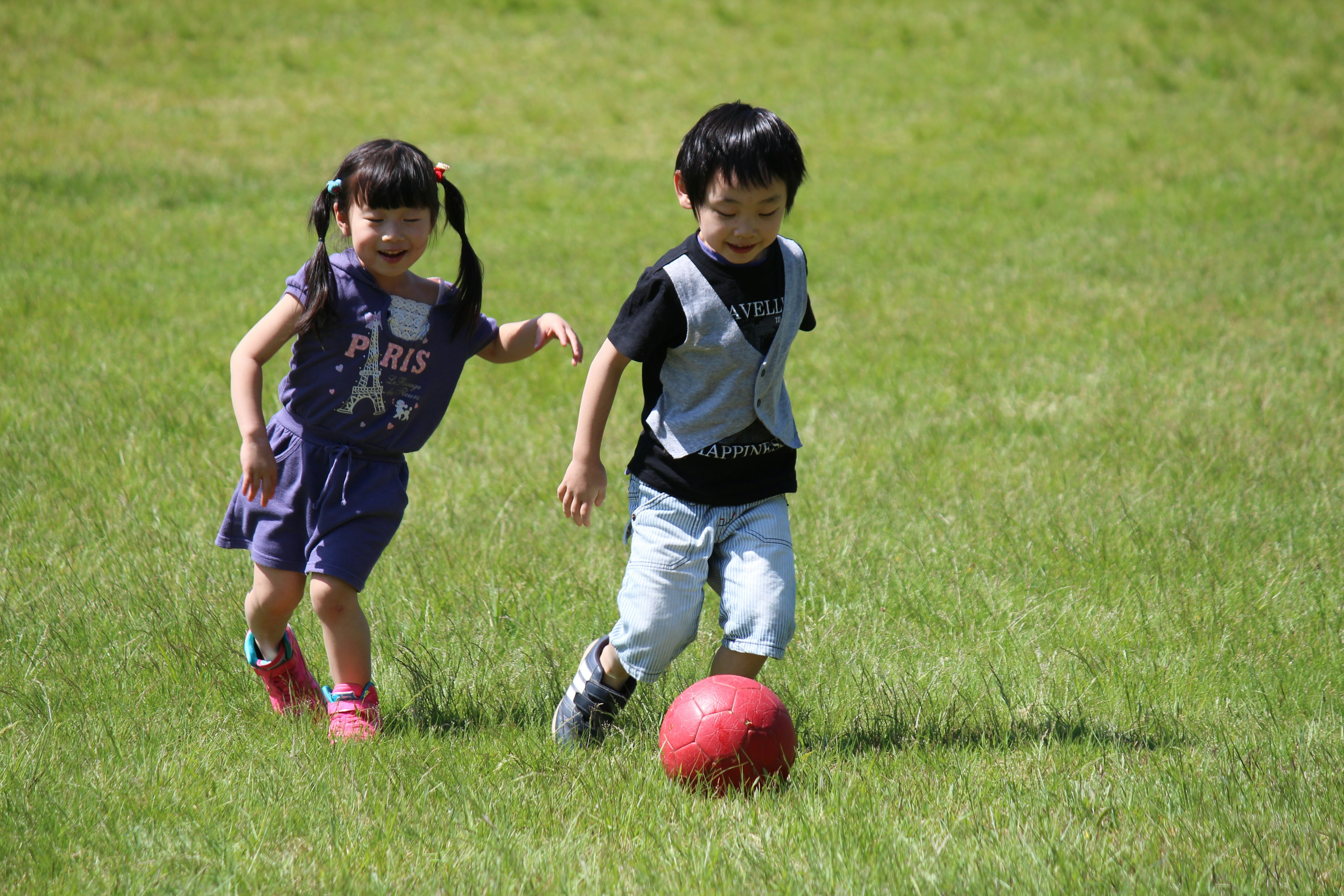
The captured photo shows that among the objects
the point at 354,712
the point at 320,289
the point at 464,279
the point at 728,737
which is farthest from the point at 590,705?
the point at 320,289

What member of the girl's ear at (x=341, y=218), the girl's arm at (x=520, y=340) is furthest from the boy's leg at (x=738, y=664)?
the girl's ear at (x=341, y=218)

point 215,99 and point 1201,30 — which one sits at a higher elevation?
point 1201,30

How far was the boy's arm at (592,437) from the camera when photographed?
3607 mm

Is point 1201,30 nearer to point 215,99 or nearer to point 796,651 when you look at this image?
point 215,99

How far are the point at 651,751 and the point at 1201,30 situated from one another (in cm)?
2059

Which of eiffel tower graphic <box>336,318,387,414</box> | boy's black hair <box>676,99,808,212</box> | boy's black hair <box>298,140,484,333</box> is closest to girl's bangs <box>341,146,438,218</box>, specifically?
boy's black hair <box>298,140,484,333</box>

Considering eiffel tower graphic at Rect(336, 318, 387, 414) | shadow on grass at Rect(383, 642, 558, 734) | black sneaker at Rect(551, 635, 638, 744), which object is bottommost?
shadow on grass at Rect(383, 642, 558, 734)

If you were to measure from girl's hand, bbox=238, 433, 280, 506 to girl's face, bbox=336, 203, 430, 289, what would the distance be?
641 mm

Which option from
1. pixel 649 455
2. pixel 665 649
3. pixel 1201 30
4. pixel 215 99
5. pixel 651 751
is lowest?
pixel 651 751

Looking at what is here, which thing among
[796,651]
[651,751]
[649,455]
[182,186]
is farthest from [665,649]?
[182,186]

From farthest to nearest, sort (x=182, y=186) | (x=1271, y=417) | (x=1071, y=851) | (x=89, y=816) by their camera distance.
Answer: (x=182, y=186) < (x=1271, y=417) < (x=89, y=816) < (x=1071, y=851)

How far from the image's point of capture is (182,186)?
46.0ft

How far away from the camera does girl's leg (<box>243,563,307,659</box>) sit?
3924mm

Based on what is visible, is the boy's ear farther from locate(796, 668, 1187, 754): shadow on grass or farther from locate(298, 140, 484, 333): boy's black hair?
locate(796, 668, 1187, 754): shadow on grass
